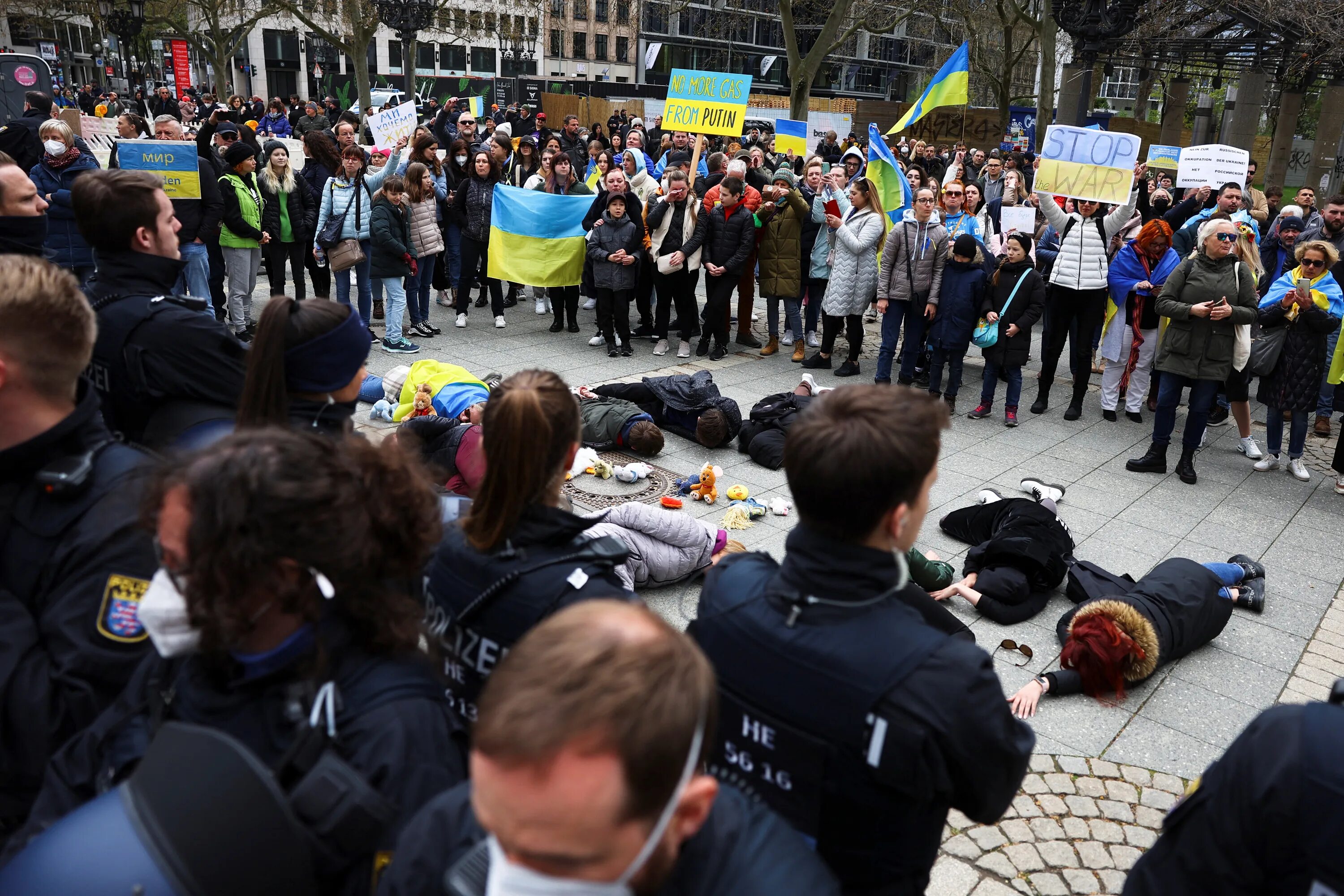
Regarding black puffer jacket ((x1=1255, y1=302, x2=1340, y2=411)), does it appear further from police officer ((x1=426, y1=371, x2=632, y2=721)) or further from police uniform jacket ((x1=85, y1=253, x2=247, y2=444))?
police uniform jacket ((x1=85, y1=253, x2=247, y2=444))

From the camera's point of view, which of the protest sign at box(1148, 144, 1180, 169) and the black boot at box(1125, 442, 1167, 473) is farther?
the protest sign at box(1148, 144, 1180, 169)

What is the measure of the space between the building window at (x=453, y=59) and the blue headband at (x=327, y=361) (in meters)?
76.3

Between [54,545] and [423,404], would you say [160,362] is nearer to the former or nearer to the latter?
[54,545]

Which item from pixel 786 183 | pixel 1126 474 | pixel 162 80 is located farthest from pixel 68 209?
pixel 162 80

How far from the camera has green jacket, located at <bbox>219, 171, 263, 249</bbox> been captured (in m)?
9.47

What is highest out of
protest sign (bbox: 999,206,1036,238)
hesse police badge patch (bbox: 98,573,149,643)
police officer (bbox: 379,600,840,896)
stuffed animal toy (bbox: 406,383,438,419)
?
protest sign (bbox: 999,206,1036,238)

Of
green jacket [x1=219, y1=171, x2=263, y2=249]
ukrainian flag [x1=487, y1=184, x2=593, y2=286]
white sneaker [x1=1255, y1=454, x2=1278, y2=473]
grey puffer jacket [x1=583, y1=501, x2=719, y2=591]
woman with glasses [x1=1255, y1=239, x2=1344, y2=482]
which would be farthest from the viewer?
ukrainian flag [x1=487, y1=184, x2=593, y2=286]

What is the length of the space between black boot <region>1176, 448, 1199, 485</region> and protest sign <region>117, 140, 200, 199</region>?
8.90 metres

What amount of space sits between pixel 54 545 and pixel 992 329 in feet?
26.5

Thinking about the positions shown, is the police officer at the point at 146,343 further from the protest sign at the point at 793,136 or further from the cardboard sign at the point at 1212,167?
the protest sign at the point at 793,136

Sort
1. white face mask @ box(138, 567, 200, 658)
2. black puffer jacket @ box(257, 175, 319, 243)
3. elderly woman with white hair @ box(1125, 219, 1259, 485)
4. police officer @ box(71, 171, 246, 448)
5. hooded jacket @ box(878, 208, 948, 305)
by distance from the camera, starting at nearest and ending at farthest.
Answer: white face mask @ box(138, 567, 200, 658), police officer @ box(71, 171, 246, 448), elderly woman with white hair @ box(1125, 219, 1259, 485), hooded jacket @ box(878, 208, 948, 305), black puffer jacket @ box(257, 175, 319, 243)

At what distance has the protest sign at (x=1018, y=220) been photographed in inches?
416

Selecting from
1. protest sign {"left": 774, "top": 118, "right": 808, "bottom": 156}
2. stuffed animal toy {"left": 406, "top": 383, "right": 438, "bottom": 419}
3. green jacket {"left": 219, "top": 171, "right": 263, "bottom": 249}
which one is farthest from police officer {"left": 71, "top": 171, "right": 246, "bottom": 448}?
protest sign {"left": 774, "top": 118, "right": 808, "bottom": 156}

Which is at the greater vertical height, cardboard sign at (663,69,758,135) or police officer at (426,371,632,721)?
cardboard sign at (663,69,758,135)
